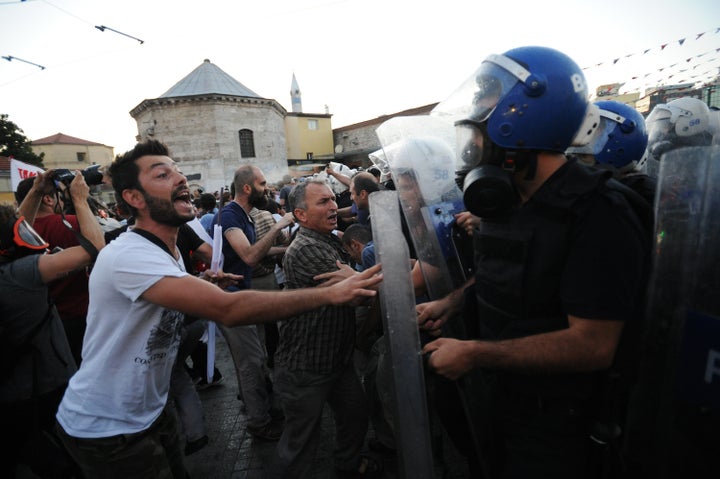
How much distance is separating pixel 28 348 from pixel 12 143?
150ft

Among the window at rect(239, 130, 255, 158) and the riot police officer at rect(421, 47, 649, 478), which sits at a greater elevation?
the window at rect(239, 130, 255, 158)

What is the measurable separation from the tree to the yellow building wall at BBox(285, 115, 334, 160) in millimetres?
23621

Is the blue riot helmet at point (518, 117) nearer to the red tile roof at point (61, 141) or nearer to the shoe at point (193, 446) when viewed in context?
the shoe at point (193, 446)

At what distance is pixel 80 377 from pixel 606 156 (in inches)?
147

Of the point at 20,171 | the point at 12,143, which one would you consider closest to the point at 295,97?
the point at 12,143

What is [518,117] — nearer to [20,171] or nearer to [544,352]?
[544,352]

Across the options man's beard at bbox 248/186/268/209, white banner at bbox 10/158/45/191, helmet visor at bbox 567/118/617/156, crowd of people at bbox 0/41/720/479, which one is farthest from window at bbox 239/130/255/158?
helmet visor at bbox 567/118/617/156

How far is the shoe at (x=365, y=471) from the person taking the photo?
8.76 ft

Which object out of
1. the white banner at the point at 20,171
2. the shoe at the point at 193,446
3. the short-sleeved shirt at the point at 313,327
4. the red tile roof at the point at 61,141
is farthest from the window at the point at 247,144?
the red tile roof at the point at 61,141

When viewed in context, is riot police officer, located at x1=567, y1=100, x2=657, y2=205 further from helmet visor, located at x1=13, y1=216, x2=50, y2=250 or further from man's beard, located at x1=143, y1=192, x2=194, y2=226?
helmet visor, located at x1=13, y1=216, x2=50, y2=250

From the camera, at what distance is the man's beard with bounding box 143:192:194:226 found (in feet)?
6.18

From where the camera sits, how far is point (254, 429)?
129 inches

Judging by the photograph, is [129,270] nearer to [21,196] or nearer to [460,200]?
[460,200]

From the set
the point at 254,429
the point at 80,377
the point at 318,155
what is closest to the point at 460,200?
the point at 80,377
